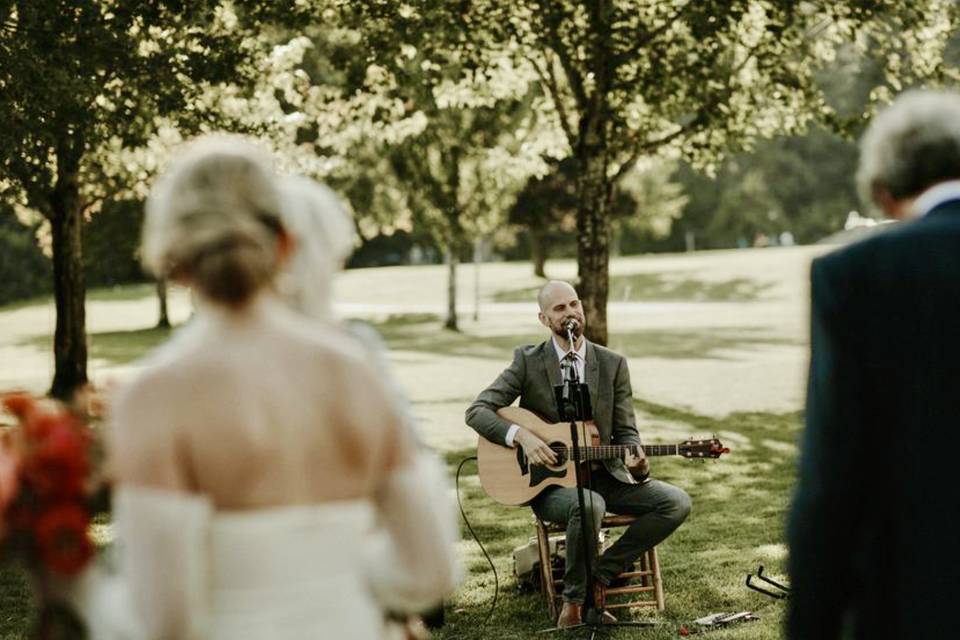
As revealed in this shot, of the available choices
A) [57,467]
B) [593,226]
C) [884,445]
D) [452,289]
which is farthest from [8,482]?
[452,289]

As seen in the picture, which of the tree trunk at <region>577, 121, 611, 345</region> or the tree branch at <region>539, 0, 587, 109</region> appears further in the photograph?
the tree trunk at <region>577, 121, 611, 345</region>

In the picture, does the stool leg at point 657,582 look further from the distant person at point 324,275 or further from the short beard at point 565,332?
the distant person at point 324,275

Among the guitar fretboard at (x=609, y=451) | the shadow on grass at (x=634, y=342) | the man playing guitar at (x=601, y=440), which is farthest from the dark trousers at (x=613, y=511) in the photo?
the shadow on grass at (x=634, y=342)

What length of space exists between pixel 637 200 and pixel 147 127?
1738 inches

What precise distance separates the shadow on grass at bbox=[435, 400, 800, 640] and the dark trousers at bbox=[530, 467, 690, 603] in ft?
1.33

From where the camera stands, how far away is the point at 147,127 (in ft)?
56.1

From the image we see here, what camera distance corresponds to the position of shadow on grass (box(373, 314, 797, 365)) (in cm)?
3138

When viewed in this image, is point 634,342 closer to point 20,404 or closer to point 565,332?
point 565,332

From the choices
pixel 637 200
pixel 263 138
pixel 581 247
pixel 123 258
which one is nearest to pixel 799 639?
pixel 581 247

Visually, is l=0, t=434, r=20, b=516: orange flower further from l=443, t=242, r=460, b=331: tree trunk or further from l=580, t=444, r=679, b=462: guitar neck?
l=443, t=242, r=460, b=331: tree trunk

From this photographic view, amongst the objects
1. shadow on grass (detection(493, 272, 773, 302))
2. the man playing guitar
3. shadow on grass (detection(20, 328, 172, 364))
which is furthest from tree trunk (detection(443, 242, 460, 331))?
the man playing guitar

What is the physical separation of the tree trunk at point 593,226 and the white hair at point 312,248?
14500mm

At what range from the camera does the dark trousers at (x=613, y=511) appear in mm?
7895

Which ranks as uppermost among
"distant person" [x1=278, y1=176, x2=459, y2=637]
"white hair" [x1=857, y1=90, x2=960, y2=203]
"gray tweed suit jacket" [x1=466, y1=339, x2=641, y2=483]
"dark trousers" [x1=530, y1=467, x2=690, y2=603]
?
"white hair" [x1=857, y1=90, x2=960, y2=203]
